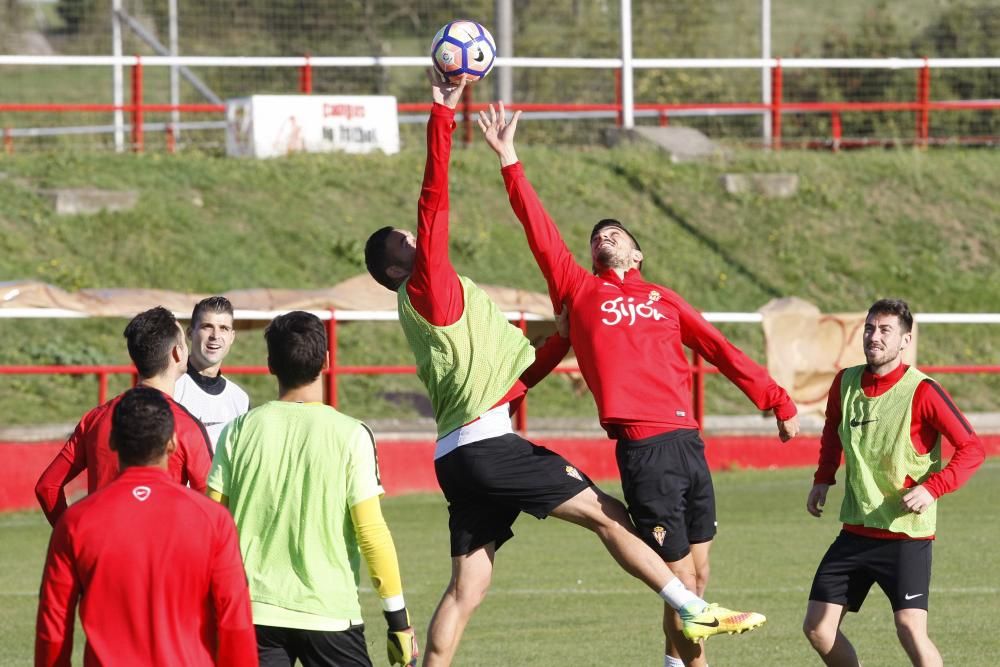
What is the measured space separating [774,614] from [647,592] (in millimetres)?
1214

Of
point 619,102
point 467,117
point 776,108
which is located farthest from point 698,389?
point 619,102

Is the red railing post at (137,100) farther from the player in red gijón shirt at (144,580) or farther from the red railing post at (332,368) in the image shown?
the player in red gijón shirt at (144,580)

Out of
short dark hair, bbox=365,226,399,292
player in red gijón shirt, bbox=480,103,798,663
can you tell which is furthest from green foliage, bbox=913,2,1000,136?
short dark hair, bbox=365,226,399,292

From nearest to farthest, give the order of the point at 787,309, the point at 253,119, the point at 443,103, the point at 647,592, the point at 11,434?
the point at 443,103 → the point at 647,592 → the point at 11,434 → the point at 787,309 → the point at 253,119

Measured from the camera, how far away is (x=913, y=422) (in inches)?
266

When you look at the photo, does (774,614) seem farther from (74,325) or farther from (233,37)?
(233,37)

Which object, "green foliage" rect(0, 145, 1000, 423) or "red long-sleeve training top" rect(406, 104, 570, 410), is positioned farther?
"green foliage" rect(0, 145, 1000, 423)

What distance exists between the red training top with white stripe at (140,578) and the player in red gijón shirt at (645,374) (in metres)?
2.85

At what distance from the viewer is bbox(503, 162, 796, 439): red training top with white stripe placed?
6996 mm

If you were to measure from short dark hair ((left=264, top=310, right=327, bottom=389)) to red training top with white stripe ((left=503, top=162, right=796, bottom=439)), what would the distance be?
72.9 inches

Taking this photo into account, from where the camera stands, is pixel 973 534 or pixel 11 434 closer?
pixel 973 534

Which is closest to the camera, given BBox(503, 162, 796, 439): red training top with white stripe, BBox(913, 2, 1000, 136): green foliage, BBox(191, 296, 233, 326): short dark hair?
BBox(503, 162, 796, 439): red training top with white stripe

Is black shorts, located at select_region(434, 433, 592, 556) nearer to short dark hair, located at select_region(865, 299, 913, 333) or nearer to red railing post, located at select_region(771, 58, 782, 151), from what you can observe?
short dark hair, located at select_region(865, 299, 913, 333)

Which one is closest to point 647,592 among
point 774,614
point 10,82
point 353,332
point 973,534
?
point 774,614
